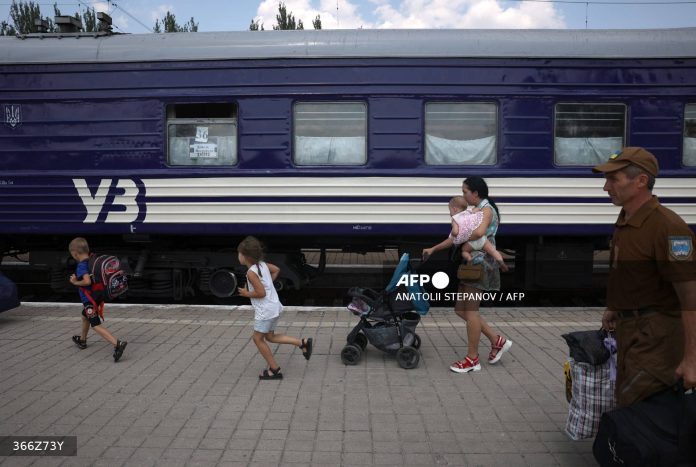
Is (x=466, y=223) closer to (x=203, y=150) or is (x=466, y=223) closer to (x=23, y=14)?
(x=203, y=150)

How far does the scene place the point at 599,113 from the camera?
25.2ft

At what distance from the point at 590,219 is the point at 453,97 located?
2.29 metres

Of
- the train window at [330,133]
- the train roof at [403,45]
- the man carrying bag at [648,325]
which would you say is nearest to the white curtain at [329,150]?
the train window at [330,133]

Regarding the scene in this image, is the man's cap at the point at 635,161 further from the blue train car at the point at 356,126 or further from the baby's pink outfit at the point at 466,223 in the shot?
the blue train car at the point at 356,126

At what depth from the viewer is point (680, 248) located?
111 inches

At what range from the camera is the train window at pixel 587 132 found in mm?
7684

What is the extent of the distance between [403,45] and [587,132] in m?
2.56

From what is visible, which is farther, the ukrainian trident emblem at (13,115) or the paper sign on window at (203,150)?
the ukrainian trident emblem at (13,115)

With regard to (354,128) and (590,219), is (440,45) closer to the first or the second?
(354,128)

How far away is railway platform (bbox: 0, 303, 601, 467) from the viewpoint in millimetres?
3822

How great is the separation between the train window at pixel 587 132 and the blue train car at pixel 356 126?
2 cm

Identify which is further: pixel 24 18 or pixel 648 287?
pixel 24 18

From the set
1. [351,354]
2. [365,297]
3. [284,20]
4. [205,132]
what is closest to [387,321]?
[365,297]

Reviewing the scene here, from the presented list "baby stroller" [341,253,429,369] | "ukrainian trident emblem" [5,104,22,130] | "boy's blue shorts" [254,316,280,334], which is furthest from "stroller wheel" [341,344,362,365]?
"ukrainian trident emblem" [5,104,22,130]
